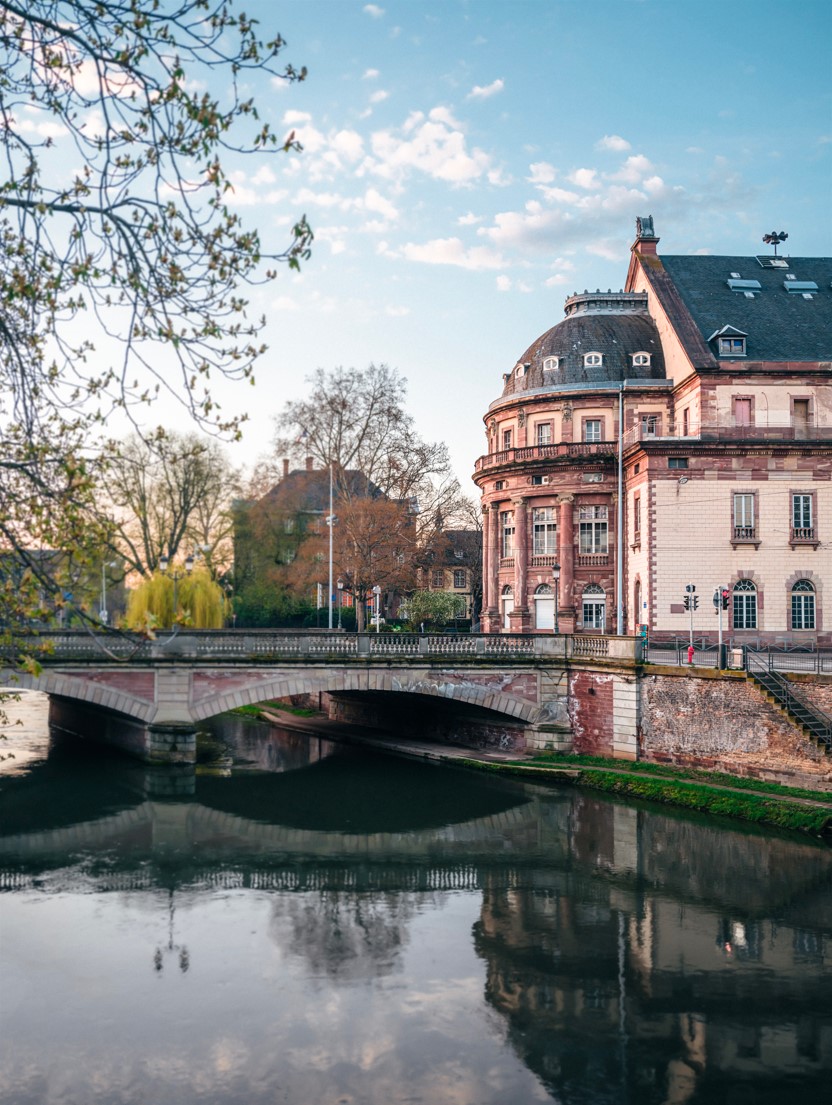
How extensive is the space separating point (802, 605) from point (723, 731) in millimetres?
12819

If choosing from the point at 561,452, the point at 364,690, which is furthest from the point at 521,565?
the point at 364,690

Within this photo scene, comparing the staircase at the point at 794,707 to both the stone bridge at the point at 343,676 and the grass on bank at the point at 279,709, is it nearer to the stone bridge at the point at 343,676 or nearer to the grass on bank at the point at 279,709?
the stone bridge at the point at 343,676

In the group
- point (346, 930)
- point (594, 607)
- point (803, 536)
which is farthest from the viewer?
point (594, 607)

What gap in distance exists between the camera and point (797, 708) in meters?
28.1

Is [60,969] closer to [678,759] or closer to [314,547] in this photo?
[678,759]

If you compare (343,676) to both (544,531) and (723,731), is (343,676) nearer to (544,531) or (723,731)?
(723,731)

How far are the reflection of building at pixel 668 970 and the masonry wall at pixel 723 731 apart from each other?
3.70 metres

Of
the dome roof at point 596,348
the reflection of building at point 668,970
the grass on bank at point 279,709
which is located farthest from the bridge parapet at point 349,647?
the dome roof at point 596,348

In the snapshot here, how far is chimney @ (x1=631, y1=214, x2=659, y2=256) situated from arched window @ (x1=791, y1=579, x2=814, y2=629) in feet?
59.2

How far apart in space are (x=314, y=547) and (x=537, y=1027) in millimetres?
40661

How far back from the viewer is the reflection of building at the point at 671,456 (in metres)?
40.4

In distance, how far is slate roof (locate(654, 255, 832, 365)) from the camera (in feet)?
139

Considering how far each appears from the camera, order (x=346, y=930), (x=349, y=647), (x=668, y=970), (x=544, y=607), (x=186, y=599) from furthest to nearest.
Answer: (x=186, y=599), (x=544, y=607), (x=349, y=647), (x=346, y=930), (x=668, y=970)

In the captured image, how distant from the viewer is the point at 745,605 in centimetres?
4050
